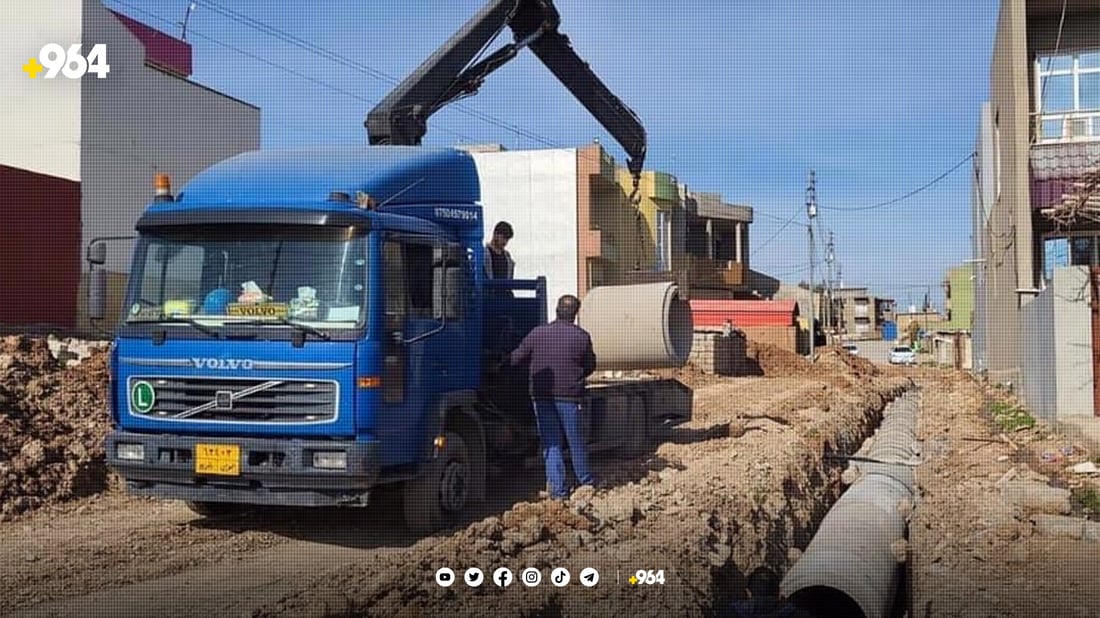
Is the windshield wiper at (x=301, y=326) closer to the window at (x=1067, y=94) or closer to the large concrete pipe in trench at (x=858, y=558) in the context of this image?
the large concrete pipe in trench at (x=858, y=558)

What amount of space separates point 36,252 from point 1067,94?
736 inches

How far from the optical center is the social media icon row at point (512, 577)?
6208mm

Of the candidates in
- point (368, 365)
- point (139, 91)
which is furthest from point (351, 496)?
point (139, 91)

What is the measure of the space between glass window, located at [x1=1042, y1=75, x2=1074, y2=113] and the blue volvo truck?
47.8 feet

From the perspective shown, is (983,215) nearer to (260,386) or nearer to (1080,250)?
(1080,250)

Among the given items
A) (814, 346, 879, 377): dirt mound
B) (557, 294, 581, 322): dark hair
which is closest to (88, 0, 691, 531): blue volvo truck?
(557, 294, 581, 322): dark hair

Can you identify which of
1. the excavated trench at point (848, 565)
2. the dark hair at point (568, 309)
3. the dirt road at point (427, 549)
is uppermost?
the dark hair at point (568, 309)

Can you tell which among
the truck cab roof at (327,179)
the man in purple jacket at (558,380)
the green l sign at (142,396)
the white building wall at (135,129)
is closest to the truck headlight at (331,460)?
the green l sign at (142,396)

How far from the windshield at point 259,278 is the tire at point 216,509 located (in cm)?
188

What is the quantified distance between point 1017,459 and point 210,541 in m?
8.64

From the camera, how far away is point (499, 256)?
9930 mm

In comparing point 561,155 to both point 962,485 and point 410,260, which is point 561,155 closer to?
point 962,485

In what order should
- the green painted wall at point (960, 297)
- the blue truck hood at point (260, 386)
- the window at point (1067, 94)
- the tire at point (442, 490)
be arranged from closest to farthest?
the blue truck hood at point (260, 386)
the tire at point (442, 490)
the window at point (1067, 94)
the green painted wall at point (960, 297)

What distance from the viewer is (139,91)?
79.9 feet
